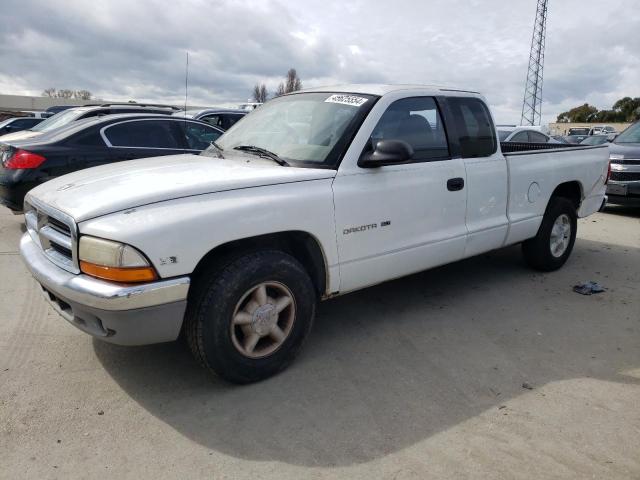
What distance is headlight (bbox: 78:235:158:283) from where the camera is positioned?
2.53 metres

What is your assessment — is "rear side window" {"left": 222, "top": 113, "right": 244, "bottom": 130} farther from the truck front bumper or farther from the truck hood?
the truck front bumper

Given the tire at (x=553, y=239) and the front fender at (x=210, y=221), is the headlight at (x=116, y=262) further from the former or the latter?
the tire at (x=553, y=239)

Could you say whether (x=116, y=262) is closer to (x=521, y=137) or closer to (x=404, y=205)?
(x=404, y=205)

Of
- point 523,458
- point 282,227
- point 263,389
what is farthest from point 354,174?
point 523,458

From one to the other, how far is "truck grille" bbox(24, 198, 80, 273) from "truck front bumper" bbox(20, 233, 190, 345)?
9 centimetres

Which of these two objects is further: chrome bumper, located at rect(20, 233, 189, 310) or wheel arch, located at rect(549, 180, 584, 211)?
wheel arch, located at rect(549, 180, 584, 211)

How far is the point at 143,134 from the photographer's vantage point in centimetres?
709

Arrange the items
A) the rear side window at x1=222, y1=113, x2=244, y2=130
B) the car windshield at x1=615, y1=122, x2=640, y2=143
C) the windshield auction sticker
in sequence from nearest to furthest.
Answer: the windshield auction sticker → the car windshield at x1=615, y1=122, x2=640, y2=143 → the rear side window at x1=222, y1=113, x2=244, y2=130

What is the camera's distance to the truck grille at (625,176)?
887 cm

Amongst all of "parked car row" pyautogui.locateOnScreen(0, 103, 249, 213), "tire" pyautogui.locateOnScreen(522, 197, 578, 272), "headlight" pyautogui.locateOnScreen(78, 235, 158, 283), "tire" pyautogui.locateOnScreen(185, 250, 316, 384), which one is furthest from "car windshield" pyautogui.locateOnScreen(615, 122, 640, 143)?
"headlight" pyautogui.locateOnScreen(78, 235, 158, 283)

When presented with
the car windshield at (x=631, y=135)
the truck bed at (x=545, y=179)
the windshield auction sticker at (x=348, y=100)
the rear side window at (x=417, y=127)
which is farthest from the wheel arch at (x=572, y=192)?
the car windshield at (x=631, y=135)

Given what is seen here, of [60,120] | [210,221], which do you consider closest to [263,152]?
[210,221]

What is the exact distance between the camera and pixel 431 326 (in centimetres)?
408

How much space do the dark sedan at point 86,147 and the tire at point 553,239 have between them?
13.5 ft
